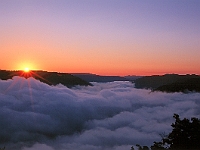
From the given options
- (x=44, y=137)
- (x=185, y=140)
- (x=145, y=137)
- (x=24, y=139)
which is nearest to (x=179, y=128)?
(x=185, y=140)

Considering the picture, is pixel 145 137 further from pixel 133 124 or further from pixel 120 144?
pixel 133 124

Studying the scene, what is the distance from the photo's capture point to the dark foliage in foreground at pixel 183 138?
78.5ft

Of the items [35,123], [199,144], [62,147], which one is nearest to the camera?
[199,144]

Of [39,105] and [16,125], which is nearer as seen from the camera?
[16,125]

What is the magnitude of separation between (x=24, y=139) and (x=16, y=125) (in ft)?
31.4

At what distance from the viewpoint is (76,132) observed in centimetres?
19050

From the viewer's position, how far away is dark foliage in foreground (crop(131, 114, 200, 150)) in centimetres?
2392

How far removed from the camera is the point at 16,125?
175 metres

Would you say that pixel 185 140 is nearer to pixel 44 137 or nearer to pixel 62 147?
pixel 62 147

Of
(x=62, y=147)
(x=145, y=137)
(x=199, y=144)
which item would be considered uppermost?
(x=199, y=144)

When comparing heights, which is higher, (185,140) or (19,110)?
(185,140)

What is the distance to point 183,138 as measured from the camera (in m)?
24.5

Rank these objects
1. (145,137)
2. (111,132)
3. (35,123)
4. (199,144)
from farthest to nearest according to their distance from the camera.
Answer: (35,123)
(111,132)
(145,137)
(199,144)

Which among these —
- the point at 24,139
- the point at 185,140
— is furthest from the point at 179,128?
the point at 24,139
